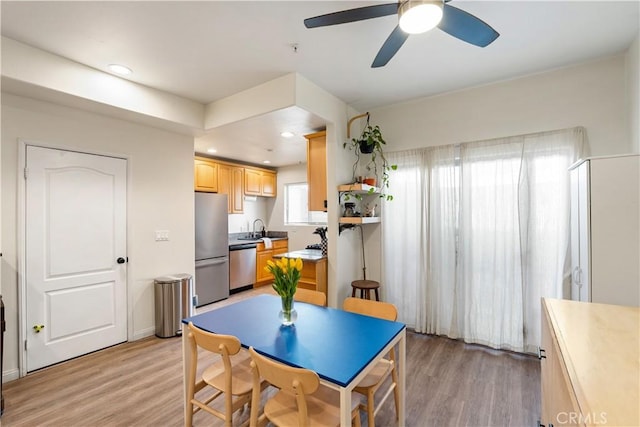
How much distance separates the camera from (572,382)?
0.86 metres

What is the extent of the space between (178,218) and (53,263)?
1.26 meters

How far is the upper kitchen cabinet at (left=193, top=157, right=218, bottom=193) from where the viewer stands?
479 centimetres

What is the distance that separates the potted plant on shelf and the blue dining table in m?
1.79

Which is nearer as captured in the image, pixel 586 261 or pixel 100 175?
pixel 586 261

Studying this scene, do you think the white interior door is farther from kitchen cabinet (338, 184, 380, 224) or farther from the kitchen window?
the kitchen window

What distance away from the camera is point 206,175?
495cm

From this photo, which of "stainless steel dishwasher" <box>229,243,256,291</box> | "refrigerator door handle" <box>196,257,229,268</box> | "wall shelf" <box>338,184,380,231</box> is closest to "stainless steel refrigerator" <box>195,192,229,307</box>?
"refrigerator door handle" <box>196,257,229,268</box>

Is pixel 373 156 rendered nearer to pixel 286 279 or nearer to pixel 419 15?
pixel 419 15

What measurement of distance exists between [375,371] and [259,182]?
15.8 ft

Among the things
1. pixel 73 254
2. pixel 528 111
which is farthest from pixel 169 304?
pixel 528 111

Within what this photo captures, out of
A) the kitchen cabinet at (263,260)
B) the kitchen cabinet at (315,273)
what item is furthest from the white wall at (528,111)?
the kitchen cabinet at (263,260)

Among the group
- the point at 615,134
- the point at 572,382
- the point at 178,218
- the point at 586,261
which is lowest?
the point at 572,382

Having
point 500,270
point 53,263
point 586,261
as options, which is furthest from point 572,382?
point 53,263

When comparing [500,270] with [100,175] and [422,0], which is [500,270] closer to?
[422,0]
